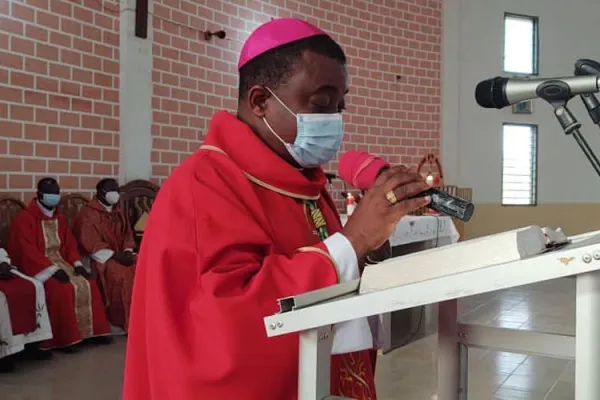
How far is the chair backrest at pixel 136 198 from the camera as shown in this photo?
18.5ft

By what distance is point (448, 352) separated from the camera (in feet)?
4.73

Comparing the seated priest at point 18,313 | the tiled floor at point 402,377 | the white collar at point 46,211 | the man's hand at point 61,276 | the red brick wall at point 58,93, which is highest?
the red brick wall at point 58,93

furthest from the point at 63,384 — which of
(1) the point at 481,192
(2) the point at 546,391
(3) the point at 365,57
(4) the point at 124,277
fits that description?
(1) the point at 481,192

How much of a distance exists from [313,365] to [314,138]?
540 mm

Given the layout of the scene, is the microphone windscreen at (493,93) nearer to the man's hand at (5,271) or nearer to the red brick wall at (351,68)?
the man's hand at (5,271)

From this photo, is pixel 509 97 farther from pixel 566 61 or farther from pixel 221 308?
pixel 566 61

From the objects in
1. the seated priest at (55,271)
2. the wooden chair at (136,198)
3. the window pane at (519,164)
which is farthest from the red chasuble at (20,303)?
the window pane at (519,164)

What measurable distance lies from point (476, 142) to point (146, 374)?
375 inches

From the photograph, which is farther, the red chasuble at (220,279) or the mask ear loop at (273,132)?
the mask ear loop at (273,132)

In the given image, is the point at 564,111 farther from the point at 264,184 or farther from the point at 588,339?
the point at 588,339

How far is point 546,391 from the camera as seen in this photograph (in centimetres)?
404

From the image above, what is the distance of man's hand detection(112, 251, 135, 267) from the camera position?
536 cm

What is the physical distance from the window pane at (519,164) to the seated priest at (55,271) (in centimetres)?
743

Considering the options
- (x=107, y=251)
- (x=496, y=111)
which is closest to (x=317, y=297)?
(x=107, y=251)
